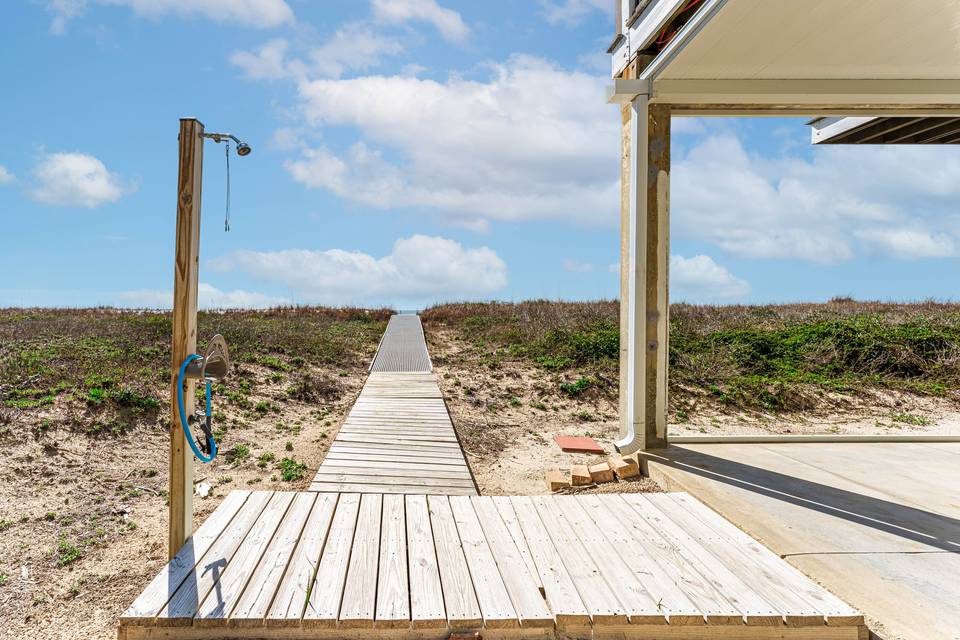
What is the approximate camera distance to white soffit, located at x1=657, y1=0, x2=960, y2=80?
4.00 meters

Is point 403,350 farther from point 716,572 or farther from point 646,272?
point 716,572

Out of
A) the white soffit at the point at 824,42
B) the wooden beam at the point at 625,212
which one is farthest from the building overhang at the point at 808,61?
the wooden beam at the point at 625,212

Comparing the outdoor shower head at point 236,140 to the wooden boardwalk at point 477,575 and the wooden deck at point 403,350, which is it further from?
the wooden deck at point 403,350

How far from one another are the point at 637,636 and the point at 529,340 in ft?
32.6

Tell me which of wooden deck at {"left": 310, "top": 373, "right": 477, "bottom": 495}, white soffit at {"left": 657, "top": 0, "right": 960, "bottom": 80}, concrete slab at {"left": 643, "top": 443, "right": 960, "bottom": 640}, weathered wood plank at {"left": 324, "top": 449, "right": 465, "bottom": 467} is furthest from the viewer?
weathered wood plank at {"left": 324, "top": 449, "right": 465, "bottom": 467}

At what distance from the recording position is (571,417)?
8172 mm

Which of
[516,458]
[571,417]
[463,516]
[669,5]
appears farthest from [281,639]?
[571,417]

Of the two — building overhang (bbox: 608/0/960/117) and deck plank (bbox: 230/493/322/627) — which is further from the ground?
building overhang (bbox: 608/0/960/117)

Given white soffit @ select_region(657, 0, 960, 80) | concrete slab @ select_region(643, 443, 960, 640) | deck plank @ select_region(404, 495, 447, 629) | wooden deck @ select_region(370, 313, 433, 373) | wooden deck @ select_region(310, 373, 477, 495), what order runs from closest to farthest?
deck plank @ select_region(404, 495, 447, 629), concrete slab @ select_region(643, 443, 960, 640), white soffit @ select_region(657, 0, 960, 80), wooden deck @ select_region(310, 373, 477, 495), wooden deck @ select_region(370, 313, 433, 373)

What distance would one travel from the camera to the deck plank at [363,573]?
2492mm

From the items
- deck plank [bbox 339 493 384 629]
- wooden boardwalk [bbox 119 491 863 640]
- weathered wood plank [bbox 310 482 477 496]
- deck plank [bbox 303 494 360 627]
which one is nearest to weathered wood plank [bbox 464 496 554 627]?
wooden boardwalk [bbox 119 491 863 640]

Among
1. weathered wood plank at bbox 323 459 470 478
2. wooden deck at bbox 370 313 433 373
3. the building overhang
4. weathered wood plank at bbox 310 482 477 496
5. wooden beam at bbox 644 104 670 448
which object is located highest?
the building overhang

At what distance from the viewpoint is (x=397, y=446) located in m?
6.21

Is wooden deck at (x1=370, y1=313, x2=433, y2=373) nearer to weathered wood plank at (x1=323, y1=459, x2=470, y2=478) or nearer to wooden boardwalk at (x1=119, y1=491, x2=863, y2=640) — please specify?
weathered wood plank at (x1=323, y1=459, x2=470, y2=478)
